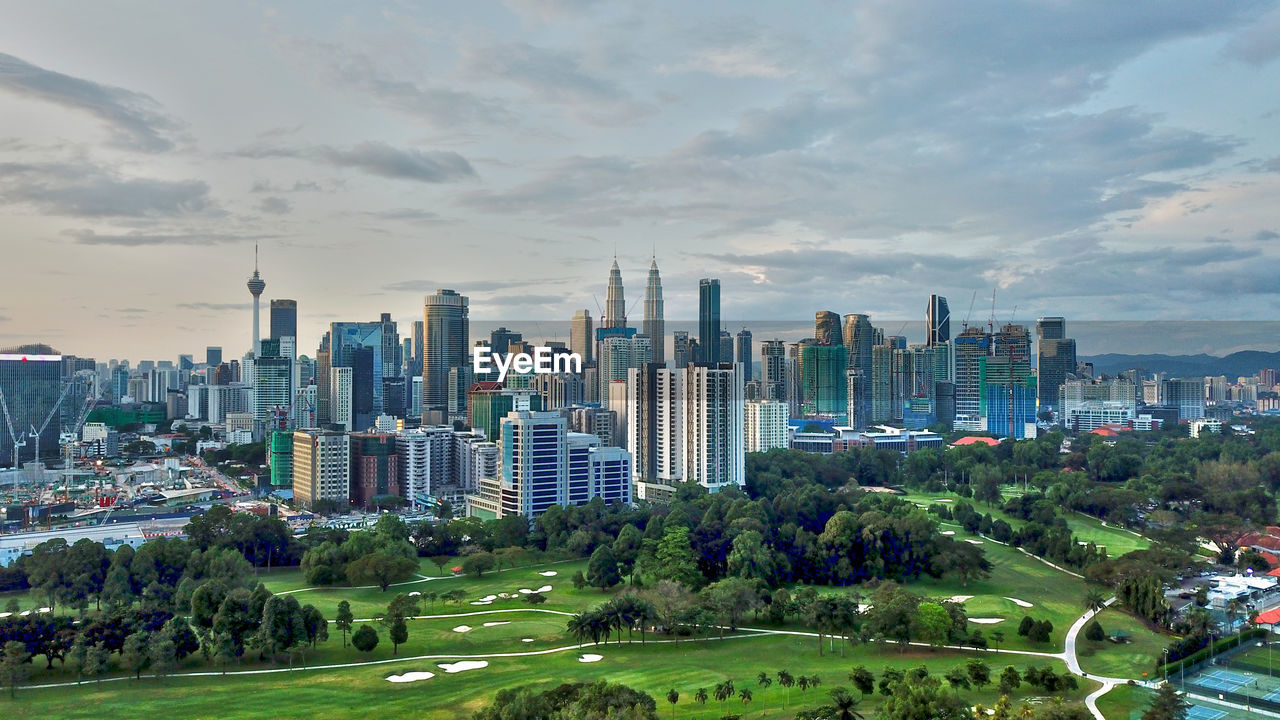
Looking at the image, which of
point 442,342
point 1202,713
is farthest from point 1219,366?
point 1202,713

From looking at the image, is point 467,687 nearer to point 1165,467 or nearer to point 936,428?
point 1165,467

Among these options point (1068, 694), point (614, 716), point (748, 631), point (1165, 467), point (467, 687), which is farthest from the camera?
point (1165, 467)

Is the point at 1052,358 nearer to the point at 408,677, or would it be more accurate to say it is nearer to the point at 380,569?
the point at 380,569

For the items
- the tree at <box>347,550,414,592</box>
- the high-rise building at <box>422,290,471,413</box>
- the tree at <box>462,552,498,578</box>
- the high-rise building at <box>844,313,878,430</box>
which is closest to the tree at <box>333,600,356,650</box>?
the tree at <box>347,550,414,592</box>

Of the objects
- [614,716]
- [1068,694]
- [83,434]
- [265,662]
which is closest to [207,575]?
[265,662]

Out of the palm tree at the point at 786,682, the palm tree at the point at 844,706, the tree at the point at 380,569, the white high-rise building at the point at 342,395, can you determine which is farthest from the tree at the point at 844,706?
the white high-rise building at the point at 342,395

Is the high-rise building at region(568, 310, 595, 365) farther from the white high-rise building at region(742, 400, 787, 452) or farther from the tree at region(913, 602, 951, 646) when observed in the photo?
the tree at region(913, 602, 951, 646)

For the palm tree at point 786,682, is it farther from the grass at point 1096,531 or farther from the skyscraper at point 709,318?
the skyscraper at point 709,318
